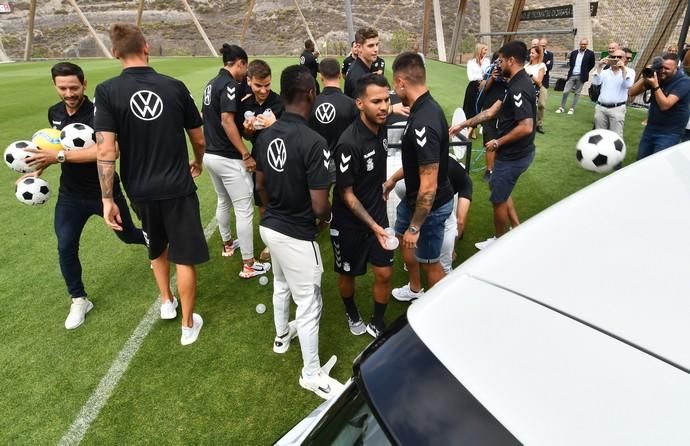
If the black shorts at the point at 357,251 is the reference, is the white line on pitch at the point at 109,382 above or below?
below

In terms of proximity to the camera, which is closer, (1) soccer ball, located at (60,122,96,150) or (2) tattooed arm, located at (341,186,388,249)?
(2) tattooed arm, located at (341,186,388,249)

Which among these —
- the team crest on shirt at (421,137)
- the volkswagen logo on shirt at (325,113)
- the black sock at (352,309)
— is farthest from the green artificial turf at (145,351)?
the team crest on shirt at (421,137)

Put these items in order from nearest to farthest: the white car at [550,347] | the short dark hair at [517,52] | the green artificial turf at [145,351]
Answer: the white car at [550,347] < the green artificial turf at [145,351] < the short dark hair at [517,52]

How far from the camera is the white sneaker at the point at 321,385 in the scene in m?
3.16

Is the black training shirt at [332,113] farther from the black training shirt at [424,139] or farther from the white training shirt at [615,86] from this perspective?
the white training shirt at [615,86]

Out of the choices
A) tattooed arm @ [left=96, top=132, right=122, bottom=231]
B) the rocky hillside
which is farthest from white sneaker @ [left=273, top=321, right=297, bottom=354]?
the rocky hillside

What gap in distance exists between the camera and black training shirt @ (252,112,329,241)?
110 inches

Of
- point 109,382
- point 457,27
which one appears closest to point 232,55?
point 109,382

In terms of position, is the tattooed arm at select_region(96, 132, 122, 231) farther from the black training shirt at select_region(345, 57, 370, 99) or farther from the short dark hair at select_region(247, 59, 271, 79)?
the black training shirt at select_region(345, 57, 370, 99)

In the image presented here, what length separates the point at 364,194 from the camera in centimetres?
331

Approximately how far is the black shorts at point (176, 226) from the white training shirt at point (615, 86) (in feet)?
23.8

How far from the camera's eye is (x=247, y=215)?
4551 millimetres

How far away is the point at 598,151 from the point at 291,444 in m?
4.93

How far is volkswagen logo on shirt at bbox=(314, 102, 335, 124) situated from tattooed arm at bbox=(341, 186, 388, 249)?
61.5 inches
